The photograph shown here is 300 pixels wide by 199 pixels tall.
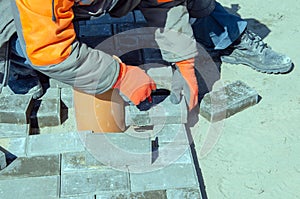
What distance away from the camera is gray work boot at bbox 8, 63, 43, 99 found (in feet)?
9.00

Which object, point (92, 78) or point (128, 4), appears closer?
point (92, 78)

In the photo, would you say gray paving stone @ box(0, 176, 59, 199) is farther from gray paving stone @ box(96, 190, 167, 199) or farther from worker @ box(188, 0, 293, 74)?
worker @ box(188, 0, 293, 74)

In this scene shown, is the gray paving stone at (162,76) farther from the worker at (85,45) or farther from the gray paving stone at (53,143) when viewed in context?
the gray paving stone at (53,143)

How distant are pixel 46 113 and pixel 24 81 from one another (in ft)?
0.95

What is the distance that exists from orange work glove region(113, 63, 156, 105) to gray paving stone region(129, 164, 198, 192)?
335 millimetres

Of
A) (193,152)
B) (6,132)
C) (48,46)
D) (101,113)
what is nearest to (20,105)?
(6,132)

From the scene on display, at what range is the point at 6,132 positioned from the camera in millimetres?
2551

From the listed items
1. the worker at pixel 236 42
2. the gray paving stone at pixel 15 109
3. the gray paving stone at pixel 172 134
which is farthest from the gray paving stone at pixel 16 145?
the worker at pixel 236 42

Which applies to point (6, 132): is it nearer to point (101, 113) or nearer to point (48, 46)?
point (101, 113)

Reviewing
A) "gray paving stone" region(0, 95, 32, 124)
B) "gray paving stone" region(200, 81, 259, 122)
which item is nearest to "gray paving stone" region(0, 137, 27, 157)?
"gray paving stone" region(0, 95, 32, 124)

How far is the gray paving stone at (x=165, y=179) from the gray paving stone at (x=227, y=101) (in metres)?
0.43

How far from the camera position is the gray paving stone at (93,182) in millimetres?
2197

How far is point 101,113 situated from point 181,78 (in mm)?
468

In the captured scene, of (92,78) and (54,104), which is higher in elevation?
(92,78)
